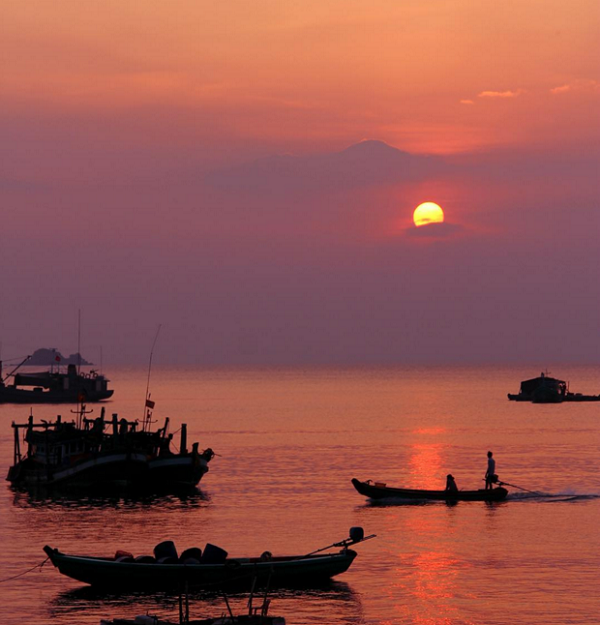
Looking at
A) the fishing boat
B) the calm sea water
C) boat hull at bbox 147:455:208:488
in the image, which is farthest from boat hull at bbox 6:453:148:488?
the fishing boat

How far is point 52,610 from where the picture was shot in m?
48.1

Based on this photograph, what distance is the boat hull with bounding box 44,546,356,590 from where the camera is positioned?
1905 inches

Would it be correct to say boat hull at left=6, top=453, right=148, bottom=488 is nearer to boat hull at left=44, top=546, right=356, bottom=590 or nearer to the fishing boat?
boat hull at left=44, top=546, right=356, bottom=590

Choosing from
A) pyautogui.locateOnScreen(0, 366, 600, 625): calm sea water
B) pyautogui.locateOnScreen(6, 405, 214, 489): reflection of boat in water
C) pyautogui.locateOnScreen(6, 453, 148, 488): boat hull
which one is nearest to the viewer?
pyautogui.locateOnScreen(0, 366, 600, 625): calm sea water

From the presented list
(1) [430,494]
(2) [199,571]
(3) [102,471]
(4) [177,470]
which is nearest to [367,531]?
(1) [430,494]

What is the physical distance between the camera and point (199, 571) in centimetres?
4850

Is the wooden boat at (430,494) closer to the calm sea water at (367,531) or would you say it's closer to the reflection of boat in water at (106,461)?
the calm sea water at (367,531)

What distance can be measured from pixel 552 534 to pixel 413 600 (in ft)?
65.1

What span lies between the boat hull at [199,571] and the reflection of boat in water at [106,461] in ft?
121

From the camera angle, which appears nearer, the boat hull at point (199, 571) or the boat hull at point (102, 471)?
the boat hull at point (199, 571)

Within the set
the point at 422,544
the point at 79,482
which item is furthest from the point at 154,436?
the point at 422,544

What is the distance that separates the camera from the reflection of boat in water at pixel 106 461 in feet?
288

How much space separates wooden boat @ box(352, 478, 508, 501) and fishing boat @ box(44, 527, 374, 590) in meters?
29.3

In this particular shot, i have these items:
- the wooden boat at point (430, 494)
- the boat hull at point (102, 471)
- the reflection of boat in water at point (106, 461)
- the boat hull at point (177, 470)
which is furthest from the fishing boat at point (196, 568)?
the boat hull at point (177, 470)
